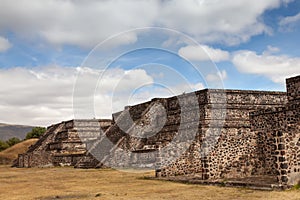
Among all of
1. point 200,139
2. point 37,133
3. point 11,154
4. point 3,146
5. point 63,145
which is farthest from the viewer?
point 37,133

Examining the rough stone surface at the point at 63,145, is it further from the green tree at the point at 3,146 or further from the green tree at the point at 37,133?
the green tree at the point at 37,133

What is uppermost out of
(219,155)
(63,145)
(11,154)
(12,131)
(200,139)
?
(12,131)

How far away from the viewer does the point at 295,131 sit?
536 inches

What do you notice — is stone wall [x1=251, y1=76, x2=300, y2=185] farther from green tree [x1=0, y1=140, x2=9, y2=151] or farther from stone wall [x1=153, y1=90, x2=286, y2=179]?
green tree [x1=0, y1=140, x2=9, y2=151]

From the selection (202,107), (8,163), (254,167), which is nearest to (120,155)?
(202,107)

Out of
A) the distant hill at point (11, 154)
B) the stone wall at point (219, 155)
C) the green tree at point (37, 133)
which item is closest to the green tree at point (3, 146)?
the green tree at point (37, 133)

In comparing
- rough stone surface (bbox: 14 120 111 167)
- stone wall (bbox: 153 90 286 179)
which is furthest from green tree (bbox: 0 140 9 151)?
stone wall (bbox: 153 90 286 179)

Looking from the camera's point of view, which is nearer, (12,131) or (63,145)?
(63,145)

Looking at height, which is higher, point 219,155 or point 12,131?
point 12,131

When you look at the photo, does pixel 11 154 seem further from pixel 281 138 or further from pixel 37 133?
pixel 281 138

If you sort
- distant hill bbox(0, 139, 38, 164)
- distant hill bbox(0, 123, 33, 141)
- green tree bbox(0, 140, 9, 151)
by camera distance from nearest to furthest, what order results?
1. distant hill bbox(0, 139, 38, 164)
2. green tree bbox(0, 140, 9, 151)
3. distant hill bbox(0, 123, 33, 141)

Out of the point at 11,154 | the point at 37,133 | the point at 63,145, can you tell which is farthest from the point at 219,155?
the point at 37,133

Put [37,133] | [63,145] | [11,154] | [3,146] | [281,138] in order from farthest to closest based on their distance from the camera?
[37,133] < [3,146] < [11,154] < [63,145] < [281,138]

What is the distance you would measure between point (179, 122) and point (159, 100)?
4158mm
